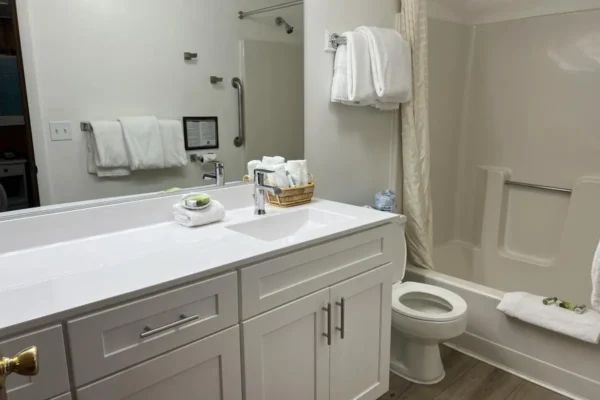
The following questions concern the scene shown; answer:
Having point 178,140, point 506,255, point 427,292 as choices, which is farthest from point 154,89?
point 506,255

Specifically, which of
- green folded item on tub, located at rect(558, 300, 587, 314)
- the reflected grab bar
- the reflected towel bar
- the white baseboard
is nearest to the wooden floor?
the white baseboard

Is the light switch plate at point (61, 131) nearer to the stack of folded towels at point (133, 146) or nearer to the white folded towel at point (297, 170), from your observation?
the stack of folded towels at point (133, 146)

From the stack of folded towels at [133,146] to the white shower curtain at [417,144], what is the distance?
49.5 inches

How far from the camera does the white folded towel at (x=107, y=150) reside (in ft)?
4.99

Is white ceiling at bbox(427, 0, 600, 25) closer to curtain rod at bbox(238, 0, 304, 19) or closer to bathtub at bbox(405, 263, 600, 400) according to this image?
curtain rod at bbox(238, 0, 304, 19)

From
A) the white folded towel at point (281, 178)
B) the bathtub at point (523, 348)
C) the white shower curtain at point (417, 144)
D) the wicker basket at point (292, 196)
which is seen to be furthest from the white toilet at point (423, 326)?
the white folded towel at point (281, 178)

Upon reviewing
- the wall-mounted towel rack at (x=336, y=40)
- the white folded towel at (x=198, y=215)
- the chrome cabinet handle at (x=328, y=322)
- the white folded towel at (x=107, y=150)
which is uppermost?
the wall-mounted towel rack at (x=336, y=40)

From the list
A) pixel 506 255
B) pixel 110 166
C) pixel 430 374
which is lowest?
pixel 430 374

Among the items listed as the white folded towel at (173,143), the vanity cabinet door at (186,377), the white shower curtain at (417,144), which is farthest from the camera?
the white shower curtain at (417,144)

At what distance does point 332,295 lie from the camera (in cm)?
155

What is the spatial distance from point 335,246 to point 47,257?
888mm

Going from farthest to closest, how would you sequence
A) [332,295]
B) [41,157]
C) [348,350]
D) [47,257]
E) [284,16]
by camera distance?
[284,16] < [348,350] < [332,295] < [41,157] < [47,257]

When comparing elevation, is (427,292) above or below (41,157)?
below

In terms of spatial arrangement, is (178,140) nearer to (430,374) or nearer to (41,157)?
(41,157)
